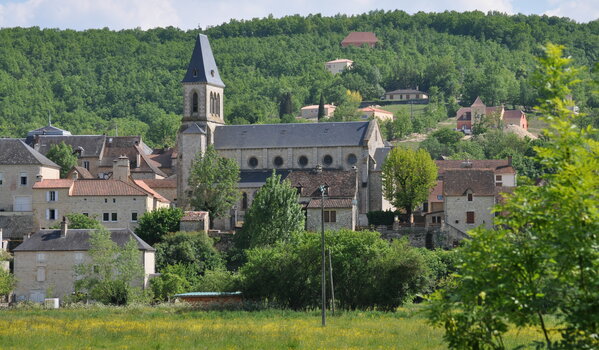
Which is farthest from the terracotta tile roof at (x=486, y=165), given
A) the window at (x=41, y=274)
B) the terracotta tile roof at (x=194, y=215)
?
the window at (x=41, y=274)

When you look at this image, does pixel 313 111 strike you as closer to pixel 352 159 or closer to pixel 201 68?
pixel 201 68

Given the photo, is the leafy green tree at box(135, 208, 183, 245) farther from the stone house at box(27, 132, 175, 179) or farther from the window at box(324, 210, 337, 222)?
the stone house at box(27, 132, 175, 179)

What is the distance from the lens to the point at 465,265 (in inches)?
765

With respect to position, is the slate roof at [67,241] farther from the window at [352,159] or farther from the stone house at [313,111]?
the stone house at [313,111]

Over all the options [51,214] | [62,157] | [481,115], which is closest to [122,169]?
[62,157]

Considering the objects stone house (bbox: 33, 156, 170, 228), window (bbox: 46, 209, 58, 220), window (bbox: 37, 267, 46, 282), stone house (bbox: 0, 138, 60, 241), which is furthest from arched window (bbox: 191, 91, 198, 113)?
window (bbox: 37, 267, 46, 282)

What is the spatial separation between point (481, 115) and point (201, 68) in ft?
253

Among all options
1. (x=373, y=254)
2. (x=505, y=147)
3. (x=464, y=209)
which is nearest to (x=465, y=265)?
(x=373, y=254)

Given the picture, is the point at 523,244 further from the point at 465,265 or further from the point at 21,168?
the point at 21,168

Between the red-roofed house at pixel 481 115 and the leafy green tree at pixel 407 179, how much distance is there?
76.4 metres

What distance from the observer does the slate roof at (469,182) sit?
76.2m

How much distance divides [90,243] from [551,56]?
160ft

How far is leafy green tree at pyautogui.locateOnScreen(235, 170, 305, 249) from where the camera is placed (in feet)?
236

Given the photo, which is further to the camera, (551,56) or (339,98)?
(339,98)
